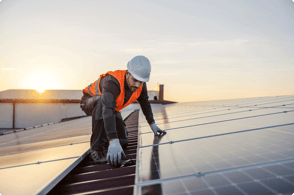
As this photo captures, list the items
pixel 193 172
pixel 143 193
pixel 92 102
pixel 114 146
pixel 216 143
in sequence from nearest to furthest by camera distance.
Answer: pixel 143 193 → pixel 193 172 → pixel 216 143 → pixel 114 146 → pixel 92 102

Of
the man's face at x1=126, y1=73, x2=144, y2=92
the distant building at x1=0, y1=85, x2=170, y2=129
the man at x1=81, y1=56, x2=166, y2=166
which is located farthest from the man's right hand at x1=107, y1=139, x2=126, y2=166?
the distant building at x1=0, y1=85, x2=170, y2=129

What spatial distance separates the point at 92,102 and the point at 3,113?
18.2 m

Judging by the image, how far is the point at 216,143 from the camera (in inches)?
90.0

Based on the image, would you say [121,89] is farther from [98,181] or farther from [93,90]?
[98,181]

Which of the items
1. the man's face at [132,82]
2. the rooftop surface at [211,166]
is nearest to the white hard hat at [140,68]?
the man's face at [132,82]

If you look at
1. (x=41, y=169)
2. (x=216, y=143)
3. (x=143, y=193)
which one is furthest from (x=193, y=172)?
(x=41, y=169)

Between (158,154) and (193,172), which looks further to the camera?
(158,154)

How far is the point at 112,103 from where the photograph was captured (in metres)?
2.82

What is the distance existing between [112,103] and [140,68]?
2.08 ft

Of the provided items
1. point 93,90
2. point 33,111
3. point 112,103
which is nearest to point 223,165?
point 112,103

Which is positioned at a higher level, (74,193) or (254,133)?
(254,133)

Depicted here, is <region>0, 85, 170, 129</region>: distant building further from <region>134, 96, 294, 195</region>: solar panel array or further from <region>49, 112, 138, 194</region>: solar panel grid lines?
<region>134, 96, 294, 195</region>: solar panel array

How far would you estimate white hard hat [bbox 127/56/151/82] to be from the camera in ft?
9.73

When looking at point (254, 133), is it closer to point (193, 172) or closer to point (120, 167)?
point (193, 172)
